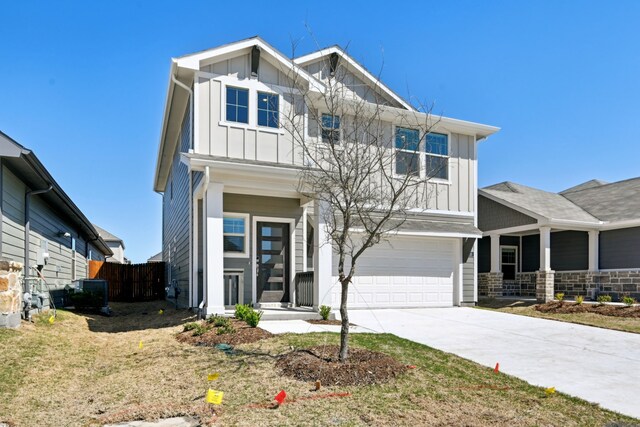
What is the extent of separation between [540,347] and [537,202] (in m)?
11.1

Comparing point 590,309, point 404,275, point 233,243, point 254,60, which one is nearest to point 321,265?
point 233,243

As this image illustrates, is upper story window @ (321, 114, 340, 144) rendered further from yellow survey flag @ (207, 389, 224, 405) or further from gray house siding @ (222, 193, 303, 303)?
yellow survey flag @ (207, 389, 224, 405)

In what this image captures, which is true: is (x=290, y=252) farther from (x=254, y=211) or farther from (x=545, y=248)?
(x=545, y=248)

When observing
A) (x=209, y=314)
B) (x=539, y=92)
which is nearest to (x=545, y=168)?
(x=539, y=92)

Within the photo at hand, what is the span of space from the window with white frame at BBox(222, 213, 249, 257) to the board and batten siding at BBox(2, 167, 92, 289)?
424cm

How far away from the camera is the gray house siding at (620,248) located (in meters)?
15.0

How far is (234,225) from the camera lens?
1117 cm

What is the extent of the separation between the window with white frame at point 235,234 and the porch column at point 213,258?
2102 millimetres

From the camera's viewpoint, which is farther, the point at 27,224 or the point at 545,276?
the point at 545,276

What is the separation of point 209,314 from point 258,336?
1.98 metres

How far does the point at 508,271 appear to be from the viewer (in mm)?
19406

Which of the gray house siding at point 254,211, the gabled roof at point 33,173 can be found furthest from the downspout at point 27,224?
the gray house siding at point 254,211

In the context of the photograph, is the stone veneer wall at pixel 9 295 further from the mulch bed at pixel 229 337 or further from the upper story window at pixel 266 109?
the upper story window at pixel 266 109

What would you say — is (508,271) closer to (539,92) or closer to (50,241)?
(539,92)
